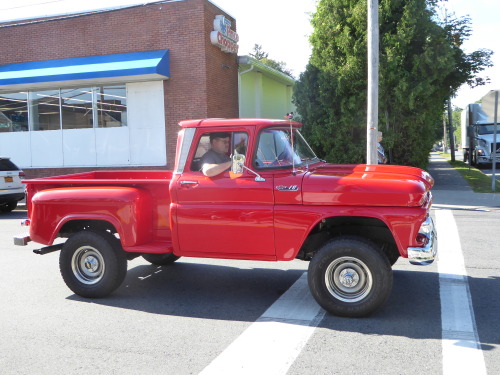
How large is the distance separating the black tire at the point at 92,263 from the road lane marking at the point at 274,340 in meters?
1.85

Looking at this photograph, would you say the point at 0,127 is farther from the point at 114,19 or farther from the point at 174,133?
the point at 174,133

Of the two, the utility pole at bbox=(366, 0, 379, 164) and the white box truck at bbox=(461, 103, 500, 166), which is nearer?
the utility pole at bbox=(366, 0, 379, 164)

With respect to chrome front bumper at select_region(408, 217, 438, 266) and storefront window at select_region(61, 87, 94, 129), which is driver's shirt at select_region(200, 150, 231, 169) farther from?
storefront window at select_region(61, 87, 94, 129)

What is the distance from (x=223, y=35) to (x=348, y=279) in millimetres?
13608

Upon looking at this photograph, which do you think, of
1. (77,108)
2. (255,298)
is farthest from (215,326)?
(77,108)

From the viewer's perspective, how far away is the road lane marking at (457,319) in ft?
12.7

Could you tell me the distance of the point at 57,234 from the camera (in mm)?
5977

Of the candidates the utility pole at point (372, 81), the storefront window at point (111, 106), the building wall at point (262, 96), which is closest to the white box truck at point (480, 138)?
the building wall at point (262, 96)

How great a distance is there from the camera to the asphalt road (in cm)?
398

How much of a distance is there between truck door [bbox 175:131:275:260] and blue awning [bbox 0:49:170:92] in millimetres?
10795

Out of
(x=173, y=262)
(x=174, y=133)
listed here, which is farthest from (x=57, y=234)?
(x=174, y=133)

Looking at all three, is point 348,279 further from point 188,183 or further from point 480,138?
point 480,138

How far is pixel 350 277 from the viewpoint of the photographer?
490 cm

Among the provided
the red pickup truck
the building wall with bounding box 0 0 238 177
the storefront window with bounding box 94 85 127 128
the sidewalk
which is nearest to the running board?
the red pickup truck
